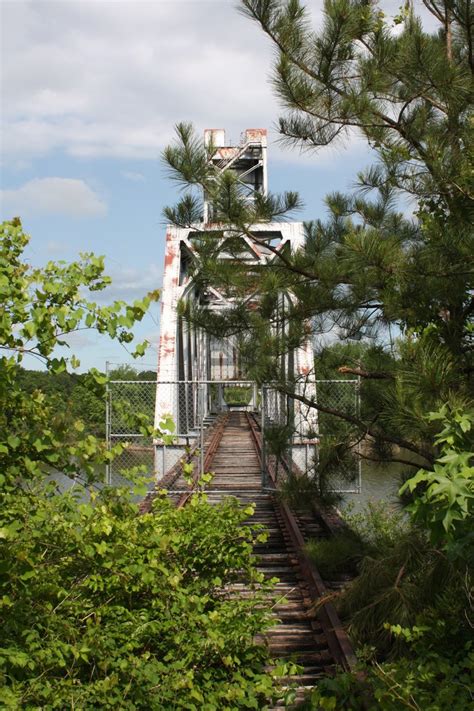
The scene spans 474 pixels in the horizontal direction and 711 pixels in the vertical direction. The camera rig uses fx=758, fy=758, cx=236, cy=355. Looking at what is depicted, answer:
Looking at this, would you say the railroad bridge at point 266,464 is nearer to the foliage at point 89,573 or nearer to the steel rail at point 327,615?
the steel rail at point 327,615

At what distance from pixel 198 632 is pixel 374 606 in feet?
4.68

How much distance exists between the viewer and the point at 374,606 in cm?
497

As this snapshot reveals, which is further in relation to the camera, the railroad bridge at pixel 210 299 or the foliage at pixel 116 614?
the railroad bridge at pixel 210 299

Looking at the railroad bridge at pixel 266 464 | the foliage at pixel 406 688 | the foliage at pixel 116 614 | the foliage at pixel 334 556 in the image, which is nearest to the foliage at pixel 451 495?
the foliage at pixel 406 688

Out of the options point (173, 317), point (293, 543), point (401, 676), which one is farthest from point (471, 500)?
point (173, 317)

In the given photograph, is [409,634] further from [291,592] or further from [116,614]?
[291,592]

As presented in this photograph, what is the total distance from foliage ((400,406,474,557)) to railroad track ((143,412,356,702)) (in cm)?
152

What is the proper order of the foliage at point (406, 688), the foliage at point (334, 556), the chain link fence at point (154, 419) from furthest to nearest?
the foliage at point (334, 556) < the chain link fence at point (154, 419) < the foliage at point (406, 688)

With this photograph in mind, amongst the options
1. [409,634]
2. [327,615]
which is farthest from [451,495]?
[327,615]

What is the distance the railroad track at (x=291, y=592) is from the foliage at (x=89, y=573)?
45cm

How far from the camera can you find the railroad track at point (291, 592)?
189 inches

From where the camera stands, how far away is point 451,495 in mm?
2814

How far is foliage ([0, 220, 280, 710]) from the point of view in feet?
11.6

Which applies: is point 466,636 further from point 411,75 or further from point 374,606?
point 411,75
